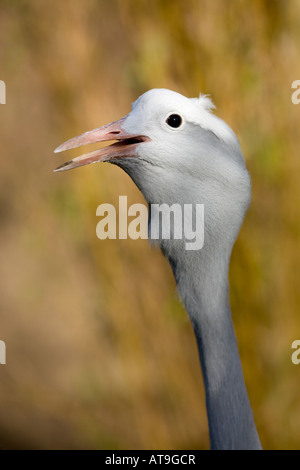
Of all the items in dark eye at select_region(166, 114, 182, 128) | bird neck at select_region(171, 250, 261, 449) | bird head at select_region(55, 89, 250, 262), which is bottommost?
bird neck at select_region(171, 250, 261, 449)

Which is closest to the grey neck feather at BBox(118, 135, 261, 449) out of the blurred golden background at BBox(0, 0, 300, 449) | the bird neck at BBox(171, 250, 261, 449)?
the bird neck at BBox(171, 250, 261, 449)

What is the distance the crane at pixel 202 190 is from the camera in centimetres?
110

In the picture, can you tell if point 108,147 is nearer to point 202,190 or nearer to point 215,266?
point 202,190

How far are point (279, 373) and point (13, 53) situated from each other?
4.74 feet

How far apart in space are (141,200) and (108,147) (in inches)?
32.1

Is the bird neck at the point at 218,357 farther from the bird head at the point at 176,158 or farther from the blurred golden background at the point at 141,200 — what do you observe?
the blurred golden background at the point at 141,200

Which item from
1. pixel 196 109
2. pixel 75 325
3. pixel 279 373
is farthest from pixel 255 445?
pixel 75 325

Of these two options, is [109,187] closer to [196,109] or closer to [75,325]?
[196,109]

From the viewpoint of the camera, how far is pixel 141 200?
192 cm

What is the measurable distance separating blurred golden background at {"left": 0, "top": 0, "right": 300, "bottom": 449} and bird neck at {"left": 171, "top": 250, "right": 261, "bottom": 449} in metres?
0.73

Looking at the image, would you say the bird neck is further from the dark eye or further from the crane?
the dark eye

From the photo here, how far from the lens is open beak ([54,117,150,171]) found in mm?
1086

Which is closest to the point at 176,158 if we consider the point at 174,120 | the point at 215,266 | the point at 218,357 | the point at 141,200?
the point at 174,120

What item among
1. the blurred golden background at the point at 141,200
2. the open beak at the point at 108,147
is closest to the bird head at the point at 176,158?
the open beak at the point at 108,147
